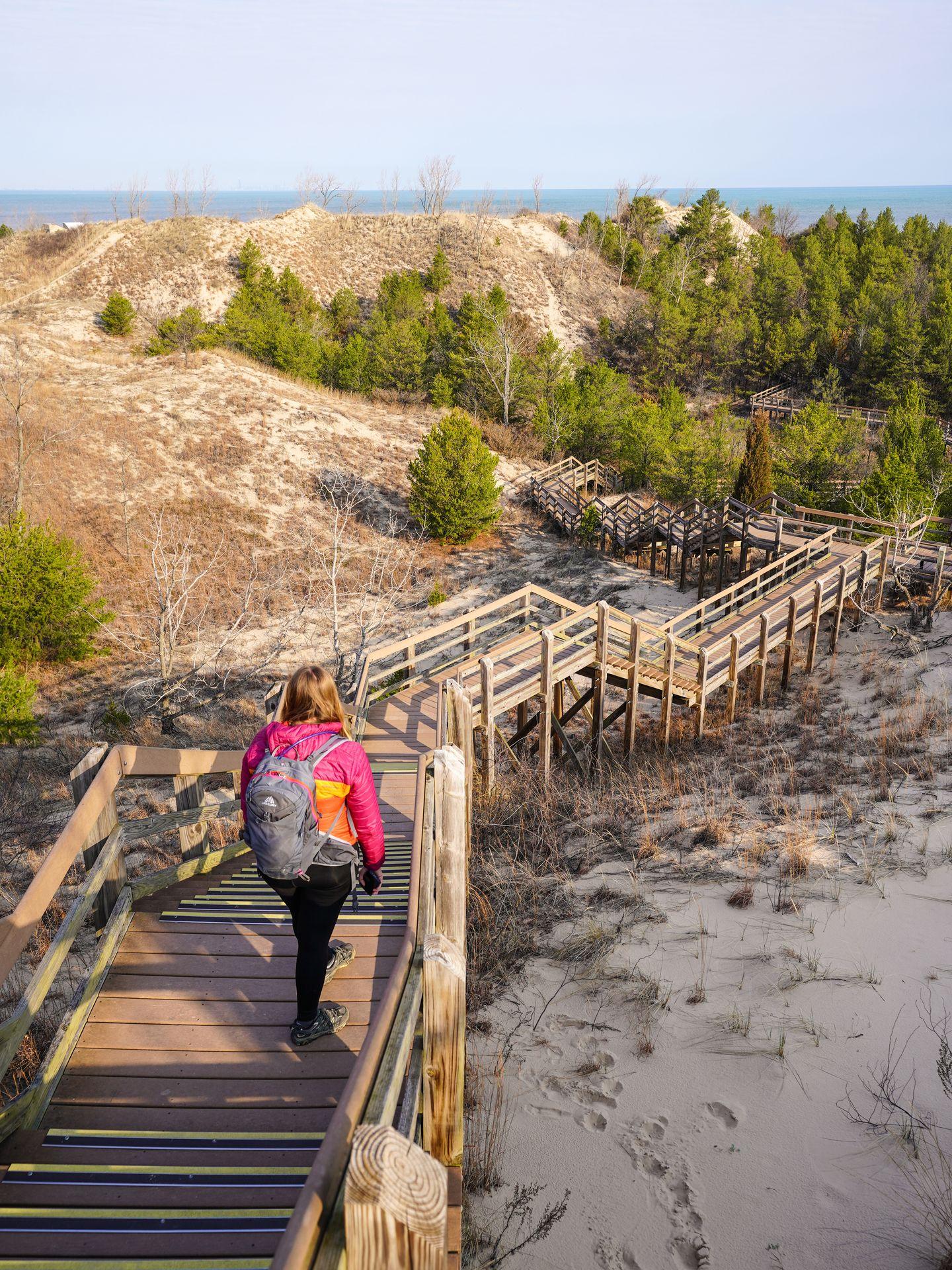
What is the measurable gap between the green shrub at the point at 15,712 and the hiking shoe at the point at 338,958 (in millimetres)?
12685

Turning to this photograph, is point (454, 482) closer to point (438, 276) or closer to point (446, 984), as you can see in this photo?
point (446, 984)

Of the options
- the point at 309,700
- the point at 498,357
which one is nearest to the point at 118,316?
the point at 498,357

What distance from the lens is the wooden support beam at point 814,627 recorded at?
1523cm

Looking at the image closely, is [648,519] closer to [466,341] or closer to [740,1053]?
[466,341]

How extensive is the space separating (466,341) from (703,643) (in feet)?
86.4

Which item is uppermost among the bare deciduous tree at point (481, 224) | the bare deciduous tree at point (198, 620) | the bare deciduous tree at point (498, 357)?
the bare deciduous tree at point (481, 224)

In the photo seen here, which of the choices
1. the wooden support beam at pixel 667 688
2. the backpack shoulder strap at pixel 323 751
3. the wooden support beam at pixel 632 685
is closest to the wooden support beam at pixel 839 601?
the wooden support beam at pixel 667 688

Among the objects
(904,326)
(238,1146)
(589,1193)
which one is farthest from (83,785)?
(904,326)

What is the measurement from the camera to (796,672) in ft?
52.6

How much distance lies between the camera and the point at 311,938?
3750 mm

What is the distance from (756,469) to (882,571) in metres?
7.50

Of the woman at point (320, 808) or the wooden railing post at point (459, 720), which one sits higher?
the woman at point (320, 808)

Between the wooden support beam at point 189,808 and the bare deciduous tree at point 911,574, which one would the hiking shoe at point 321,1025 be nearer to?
the wooden support beam at point 189,808

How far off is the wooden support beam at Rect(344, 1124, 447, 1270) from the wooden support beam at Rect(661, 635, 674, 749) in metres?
11.3
